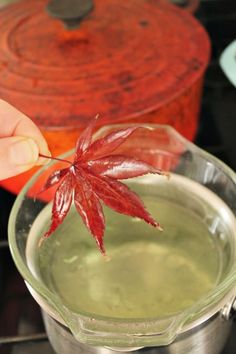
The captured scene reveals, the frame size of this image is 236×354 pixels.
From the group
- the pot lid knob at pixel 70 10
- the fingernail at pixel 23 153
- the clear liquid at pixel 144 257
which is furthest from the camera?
the pot lid knob at pixel 70 10

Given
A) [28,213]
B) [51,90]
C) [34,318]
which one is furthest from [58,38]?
[34,318]

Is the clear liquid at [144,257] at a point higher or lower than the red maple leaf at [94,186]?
lower

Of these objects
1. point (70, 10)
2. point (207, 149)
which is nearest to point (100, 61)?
point (70, 10)

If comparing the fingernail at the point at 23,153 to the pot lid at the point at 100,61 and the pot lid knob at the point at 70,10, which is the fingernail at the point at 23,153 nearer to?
the pot lid at the point at 100,61

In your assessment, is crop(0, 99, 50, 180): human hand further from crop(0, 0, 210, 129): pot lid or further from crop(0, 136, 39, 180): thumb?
crop(0, 0, 210, 129): pot lid

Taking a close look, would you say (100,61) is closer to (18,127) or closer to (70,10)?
(70,10)

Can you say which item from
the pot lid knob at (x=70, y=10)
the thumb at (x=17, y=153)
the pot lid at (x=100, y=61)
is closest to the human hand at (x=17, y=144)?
the thumb at (x=17, y=153)

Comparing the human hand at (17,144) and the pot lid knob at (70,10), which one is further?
→ the pot lid knob at (70,10)
